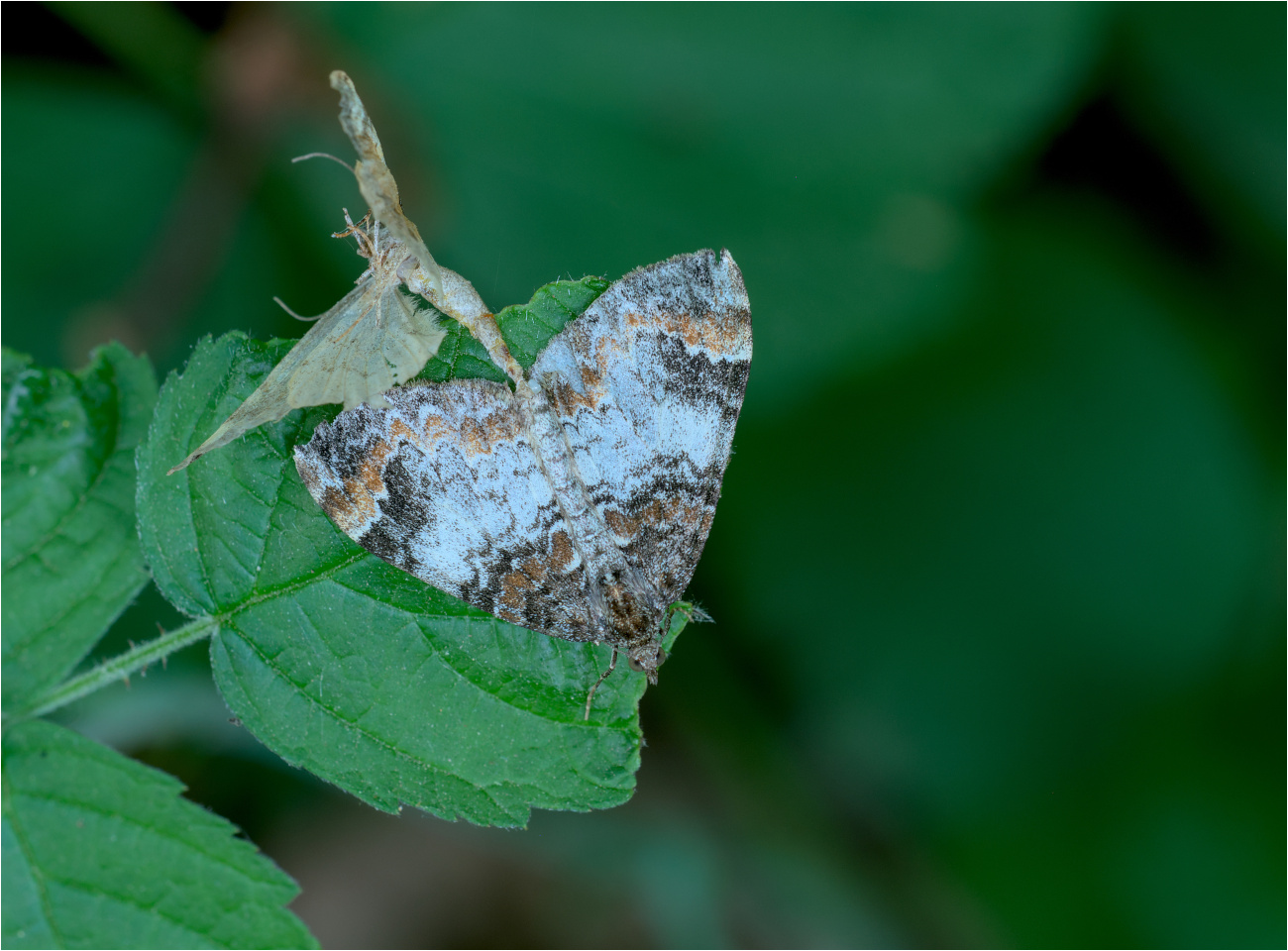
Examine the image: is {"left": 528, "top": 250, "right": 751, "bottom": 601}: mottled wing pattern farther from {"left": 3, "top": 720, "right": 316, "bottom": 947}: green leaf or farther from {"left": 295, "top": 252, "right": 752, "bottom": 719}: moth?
{"left": 3, "top": 720, "right": 316, "bottom": 947}: green leaf

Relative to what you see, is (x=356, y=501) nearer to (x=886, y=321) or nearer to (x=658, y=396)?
(x=658, y=396)

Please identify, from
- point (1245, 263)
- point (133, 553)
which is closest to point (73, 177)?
point (133, 553)

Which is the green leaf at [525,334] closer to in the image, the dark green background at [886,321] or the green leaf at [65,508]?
the green leaf at [65,508]

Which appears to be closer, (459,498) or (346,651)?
(346,651)

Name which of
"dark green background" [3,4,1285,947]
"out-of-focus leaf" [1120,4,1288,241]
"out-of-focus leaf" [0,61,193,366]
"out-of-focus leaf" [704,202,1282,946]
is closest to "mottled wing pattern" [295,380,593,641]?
"dark green background" [3,4,1285,947]

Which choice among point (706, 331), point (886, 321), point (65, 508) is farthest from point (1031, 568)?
point (65, 508)

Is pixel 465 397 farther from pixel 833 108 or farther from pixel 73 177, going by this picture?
pixel 73 177
